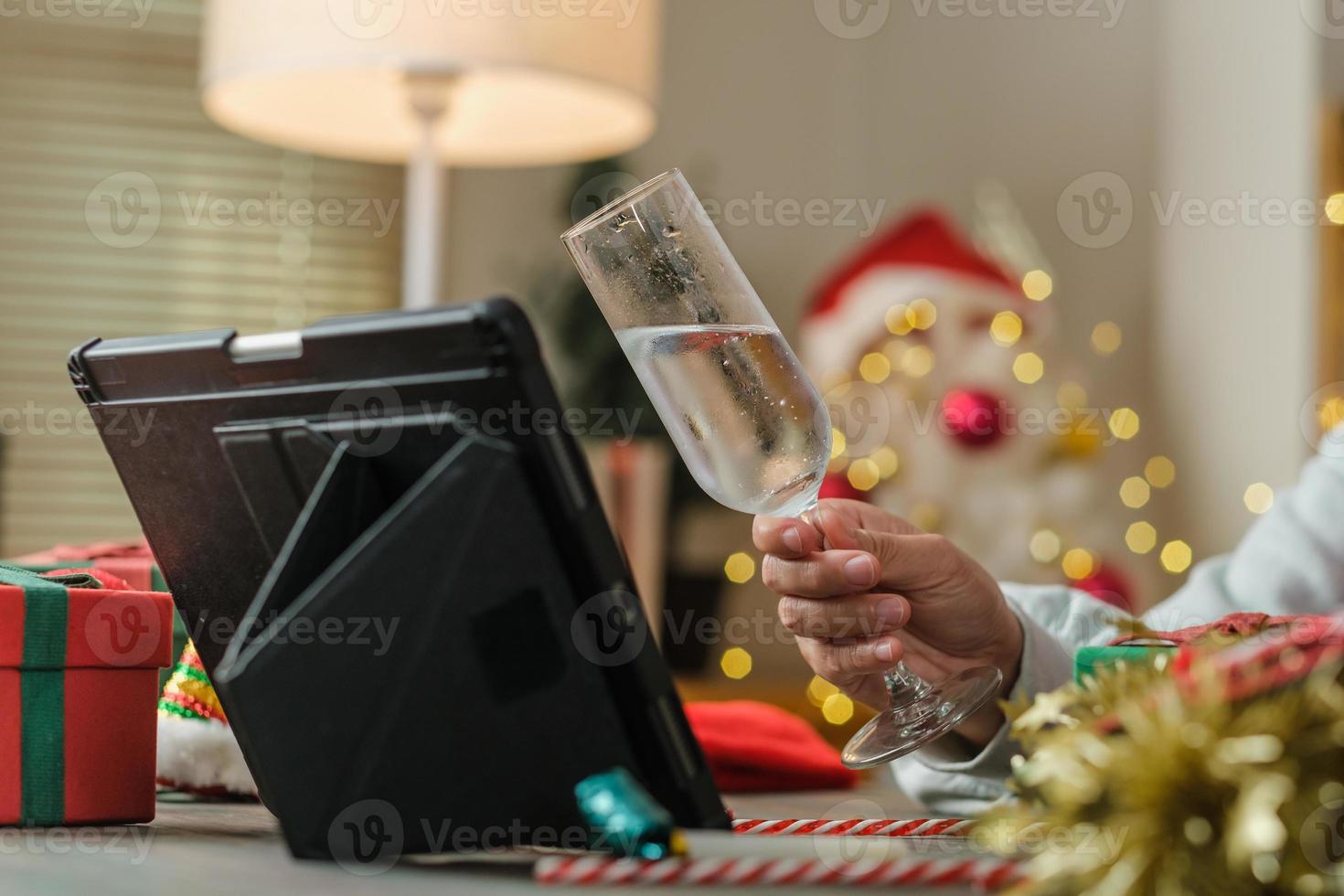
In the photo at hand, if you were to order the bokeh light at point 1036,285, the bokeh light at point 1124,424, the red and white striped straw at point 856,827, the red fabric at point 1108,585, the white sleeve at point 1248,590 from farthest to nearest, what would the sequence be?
the bokeh light at point 1124,424, the bokeh light at point 1036,285, the red fabric at point 1108,585, the white sleeve at point 1248,590, the red and white striped straw at point 856,827

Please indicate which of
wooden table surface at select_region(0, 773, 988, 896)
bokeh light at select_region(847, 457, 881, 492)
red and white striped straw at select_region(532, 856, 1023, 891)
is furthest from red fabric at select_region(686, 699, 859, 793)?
bokeh light at select_region(847, 457, 881, 492)

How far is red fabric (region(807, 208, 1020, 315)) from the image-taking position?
9.63 feet

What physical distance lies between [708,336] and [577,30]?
1.28 meters

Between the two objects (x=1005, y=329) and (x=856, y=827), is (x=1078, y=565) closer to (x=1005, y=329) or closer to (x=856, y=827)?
(x=1005, y=329)

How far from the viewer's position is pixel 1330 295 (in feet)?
9.29

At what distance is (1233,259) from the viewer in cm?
312

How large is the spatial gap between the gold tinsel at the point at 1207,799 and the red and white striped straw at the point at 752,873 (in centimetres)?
7

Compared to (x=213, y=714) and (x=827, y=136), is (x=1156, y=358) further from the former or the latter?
(x=213, y=714)

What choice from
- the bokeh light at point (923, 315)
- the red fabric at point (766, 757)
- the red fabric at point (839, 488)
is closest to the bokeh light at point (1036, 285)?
the bokeh light at point (923, 315)

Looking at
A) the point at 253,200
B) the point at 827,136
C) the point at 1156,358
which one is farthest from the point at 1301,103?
the point at 253,200

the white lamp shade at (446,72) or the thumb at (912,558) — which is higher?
the white lamp shade at (446,72)

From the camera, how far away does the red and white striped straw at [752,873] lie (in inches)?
20.7

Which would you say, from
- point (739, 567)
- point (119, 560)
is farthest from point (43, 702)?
point (739, 567)

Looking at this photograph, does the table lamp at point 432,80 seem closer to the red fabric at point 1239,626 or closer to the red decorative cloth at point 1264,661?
the red fabric at point 1239,626
